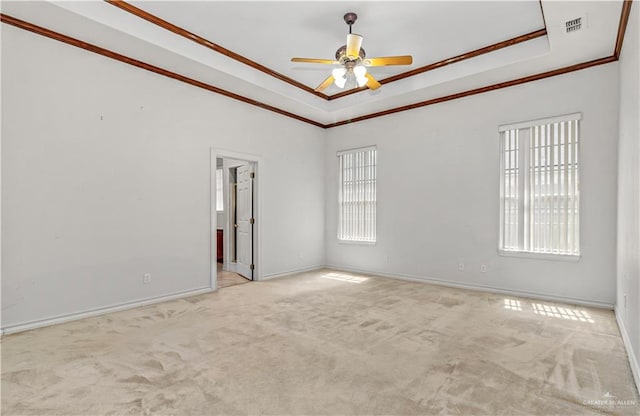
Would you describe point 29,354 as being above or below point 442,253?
below

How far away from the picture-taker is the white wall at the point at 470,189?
3.99 metres

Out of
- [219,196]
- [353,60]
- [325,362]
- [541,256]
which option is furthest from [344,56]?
[219,196]

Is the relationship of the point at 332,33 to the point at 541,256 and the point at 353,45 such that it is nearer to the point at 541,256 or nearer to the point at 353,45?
the point at 353,45

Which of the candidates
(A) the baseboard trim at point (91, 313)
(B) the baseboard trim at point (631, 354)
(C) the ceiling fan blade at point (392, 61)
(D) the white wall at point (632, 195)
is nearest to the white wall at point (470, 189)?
(D) the white wall at point (632, 195)

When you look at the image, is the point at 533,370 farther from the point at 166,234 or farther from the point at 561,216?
the point at 166,234

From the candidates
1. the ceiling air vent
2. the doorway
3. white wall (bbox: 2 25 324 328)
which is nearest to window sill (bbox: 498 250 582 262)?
the ceiling air vent

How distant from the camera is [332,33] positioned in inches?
152

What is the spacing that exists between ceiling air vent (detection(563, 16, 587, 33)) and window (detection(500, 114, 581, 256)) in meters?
1.25

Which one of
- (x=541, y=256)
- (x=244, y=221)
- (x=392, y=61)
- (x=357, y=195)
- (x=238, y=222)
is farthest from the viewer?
(x=357, y=195)

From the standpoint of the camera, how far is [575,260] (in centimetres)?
411

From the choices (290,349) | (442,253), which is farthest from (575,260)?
(290,349)

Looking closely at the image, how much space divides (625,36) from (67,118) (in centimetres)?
606

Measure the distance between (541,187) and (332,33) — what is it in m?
3.53

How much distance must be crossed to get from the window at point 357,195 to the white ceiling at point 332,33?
6.27 feet
